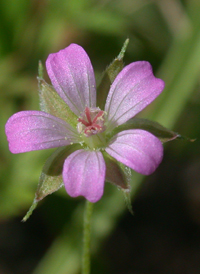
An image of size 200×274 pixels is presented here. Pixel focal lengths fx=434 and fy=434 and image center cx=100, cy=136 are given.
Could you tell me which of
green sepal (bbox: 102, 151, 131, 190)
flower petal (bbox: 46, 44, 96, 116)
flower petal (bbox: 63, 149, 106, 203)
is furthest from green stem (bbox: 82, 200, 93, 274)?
flower petal (bbox: 46, 44, 96, 116)

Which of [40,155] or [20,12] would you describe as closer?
[40,155]

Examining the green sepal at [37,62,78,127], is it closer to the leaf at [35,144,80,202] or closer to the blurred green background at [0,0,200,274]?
the leaf at [35,144,80,202]

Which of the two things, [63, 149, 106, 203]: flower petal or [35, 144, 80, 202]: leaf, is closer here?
[63, 149, 106, 203]: flower petal

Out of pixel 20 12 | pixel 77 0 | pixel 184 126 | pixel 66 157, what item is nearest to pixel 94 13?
pixel 77 0

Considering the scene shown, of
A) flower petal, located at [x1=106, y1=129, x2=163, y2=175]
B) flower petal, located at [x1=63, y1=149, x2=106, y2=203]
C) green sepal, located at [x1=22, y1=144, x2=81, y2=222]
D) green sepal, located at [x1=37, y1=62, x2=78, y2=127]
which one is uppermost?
flower petal, located at [x1=106, y1=129, x2=163, y2=175]

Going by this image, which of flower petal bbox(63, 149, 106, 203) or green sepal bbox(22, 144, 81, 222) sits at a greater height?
flower petal bbox(63, 149, 106, 203)

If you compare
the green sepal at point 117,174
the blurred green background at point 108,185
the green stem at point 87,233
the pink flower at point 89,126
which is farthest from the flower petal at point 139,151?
the blurred green background at point 108,185

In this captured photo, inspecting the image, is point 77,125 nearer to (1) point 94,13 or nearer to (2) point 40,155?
(2) point 40,155
